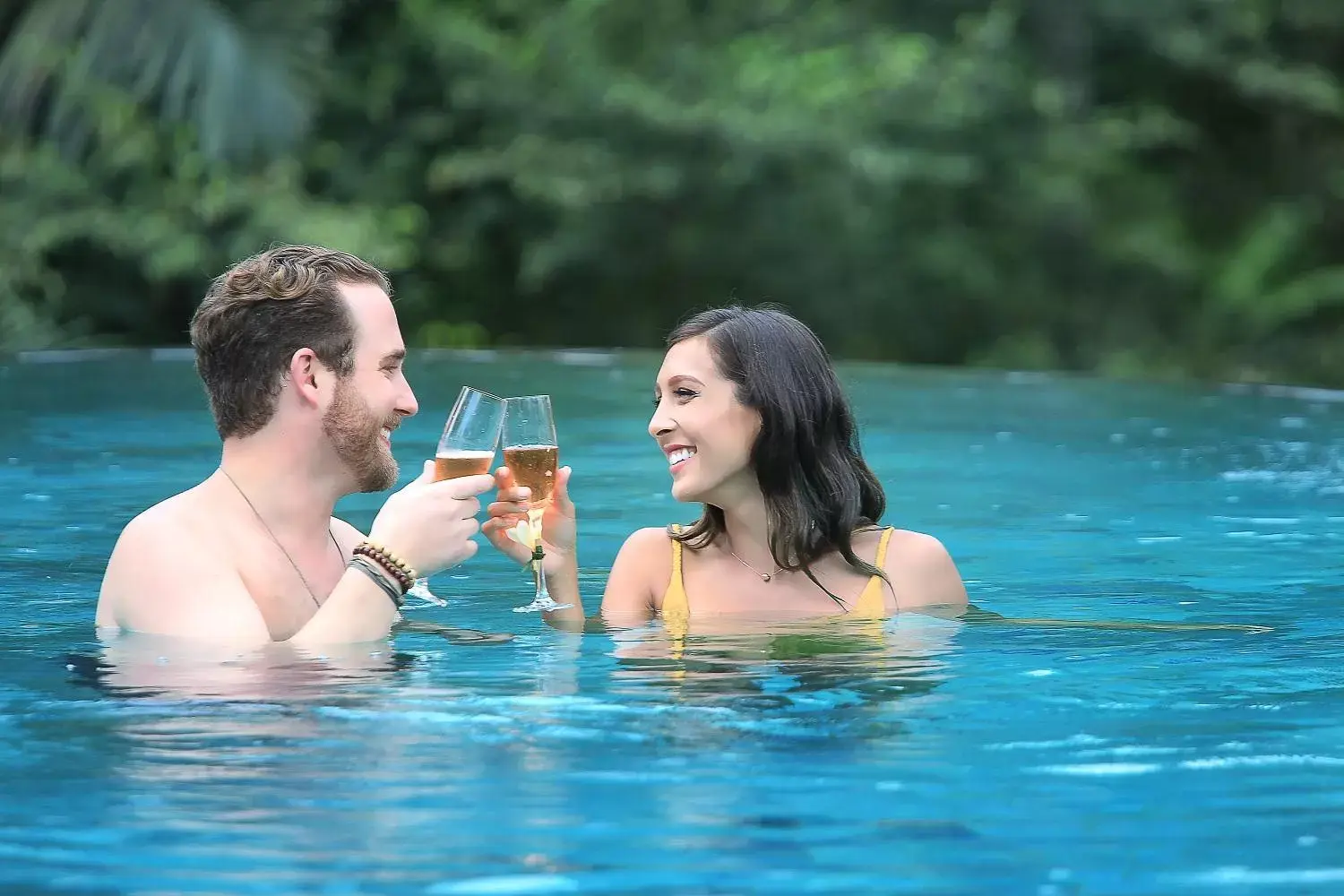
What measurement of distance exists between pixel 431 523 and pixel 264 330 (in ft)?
2.02

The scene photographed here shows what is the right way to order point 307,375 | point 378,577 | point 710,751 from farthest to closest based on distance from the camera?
1. point 307,375
2. point 378,577
3. point 710,751

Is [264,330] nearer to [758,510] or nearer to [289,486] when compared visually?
[289,486]

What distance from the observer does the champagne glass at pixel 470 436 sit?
4129 mm

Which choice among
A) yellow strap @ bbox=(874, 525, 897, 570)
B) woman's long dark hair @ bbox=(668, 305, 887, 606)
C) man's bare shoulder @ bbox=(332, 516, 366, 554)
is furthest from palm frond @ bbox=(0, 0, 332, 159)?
yellow strap @ bbox=(874, 525, 897, 570)

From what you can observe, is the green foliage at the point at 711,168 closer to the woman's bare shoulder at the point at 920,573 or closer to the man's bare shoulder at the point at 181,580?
the woman's bare shoulder at the point at 920,573

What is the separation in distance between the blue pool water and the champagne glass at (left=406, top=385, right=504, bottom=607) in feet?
1.52

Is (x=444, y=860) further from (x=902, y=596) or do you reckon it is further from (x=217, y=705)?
(x=902, y=596)

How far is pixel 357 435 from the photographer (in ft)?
14.1

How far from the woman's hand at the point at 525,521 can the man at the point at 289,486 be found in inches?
8.6

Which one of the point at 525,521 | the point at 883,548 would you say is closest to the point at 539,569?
the point at 525,521

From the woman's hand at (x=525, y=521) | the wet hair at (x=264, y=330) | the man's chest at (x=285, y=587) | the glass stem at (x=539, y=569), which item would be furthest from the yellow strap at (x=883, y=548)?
the wet hair at (x=264, y=330)

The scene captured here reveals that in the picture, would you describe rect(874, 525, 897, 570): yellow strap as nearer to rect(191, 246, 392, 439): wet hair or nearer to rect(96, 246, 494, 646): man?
rect(96, 246, 494, 646): man

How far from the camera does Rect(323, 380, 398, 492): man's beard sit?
4281 millimetres

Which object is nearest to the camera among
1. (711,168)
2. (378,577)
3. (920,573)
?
(378,577)
